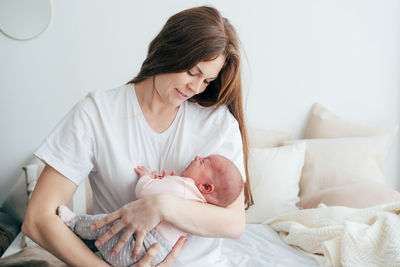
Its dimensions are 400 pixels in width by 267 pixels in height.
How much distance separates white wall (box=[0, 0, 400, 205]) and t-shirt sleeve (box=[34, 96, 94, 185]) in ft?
4.79

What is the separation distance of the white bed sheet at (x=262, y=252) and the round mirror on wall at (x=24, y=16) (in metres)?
1.89

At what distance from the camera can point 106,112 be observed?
140 cm

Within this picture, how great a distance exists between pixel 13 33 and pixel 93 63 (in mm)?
550

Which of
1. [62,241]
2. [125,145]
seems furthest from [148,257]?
[125,145]

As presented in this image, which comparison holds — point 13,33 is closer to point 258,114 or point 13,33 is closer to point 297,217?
point 258,114

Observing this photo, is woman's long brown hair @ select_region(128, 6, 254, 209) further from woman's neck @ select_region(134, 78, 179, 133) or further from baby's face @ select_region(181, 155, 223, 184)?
baby's face @ select_region(181, 155, 223, 184)

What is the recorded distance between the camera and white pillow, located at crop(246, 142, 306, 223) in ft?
8.02

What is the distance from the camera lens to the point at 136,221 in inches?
46.6

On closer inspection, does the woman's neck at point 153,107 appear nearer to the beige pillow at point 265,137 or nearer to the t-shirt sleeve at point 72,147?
the t-shirt sleeve at point 72,147

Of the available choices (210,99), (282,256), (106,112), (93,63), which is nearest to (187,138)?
(210,99)

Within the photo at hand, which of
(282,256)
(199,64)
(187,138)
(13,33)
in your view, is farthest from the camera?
(13,33)

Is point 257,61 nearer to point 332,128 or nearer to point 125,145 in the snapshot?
point 332,128

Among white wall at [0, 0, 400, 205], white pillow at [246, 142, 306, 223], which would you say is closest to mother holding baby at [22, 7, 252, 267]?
white pillow at [246, 142, 306, 223]

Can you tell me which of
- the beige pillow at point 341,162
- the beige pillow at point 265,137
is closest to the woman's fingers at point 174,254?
the beige pillow at point 341,162
